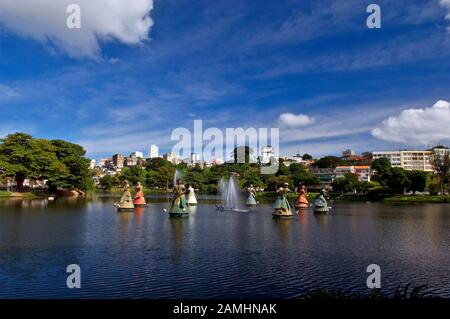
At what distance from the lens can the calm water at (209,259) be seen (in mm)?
15398

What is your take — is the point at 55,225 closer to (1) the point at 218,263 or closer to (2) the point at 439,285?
(1) the point at 218,263

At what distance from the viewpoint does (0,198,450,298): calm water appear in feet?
50.5

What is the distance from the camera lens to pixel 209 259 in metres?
20.4

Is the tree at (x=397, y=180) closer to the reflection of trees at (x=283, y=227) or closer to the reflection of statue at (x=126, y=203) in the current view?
the reflection of trees at (x=283, y=227)

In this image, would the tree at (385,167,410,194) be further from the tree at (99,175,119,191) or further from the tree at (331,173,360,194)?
the tree at (99,175,119,191)

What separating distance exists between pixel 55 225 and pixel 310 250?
2037cm

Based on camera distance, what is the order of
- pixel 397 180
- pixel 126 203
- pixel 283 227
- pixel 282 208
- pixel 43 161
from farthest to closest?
pixel 397 180
pixel 43 161
pixel 126 203
pixel 282 208
pixel 283 227

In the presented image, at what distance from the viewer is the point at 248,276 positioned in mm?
17188

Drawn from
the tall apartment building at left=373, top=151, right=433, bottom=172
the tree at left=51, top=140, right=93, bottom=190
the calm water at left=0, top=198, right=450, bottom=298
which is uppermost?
the tall apartment building at left=373, top=151, right=433, bottom=172

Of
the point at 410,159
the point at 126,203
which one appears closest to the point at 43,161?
the point at 126,203

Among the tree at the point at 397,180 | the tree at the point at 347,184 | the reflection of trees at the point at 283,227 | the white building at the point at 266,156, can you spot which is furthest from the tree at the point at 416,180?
the reflection of trees at the point at 283,227

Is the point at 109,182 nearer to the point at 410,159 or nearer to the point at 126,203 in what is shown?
the point at 126,203

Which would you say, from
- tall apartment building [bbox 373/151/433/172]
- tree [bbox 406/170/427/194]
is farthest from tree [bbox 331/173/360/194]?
Result: tall apartment building [bbox 373/151/433/172]
